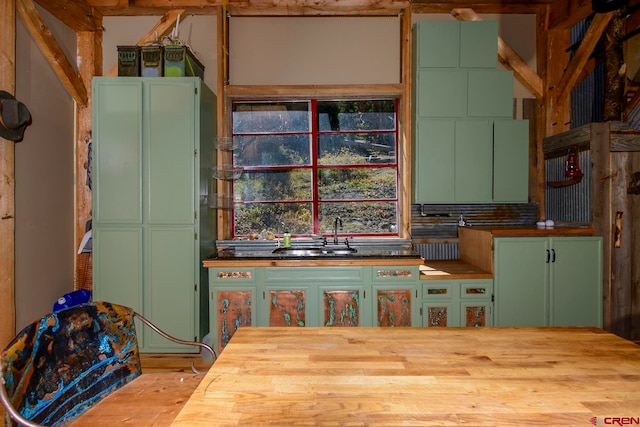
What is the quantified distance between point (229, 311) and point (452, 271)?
6.40ft

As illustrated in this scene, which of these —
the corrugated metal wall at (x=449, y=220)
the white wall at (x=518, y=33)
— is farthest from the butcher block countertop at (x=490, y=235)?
the white wall at (x=518, y=33)

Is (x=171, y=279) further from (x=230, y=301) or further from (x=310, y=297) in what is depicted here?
(x=310, y=297)

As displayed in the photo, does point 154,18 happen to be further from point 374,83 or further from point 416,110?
point 416,110

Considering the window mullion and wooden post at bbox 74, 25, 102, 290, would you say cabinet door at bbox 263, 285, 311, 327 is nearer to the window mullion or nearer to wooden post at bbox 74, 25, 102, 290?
the window mullion

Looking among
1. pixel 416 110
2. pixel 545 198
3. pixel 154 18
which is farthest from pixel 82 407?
pixel 545 198

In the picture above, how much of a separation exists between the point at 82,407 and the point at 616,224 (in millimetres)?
4095

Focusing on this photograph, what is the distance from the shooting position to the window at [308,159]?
13.7 feet

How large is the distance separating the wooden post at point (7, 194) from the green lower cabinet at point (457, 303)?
3254 mm

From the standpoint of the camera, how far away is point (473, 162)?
12.3 ft

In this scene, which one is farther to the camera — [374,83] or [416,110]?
[374,83]

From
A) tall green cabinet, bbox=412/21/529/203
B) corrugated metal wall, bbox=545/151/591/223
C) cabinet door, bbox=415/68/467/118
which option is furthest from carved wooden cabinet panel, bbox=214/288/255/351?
corrugated metal wall, bbox=545/151/591/223

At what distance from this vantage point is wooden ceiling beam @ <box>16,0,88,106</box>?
10.7ft

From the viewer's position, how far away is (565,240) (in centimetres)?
336

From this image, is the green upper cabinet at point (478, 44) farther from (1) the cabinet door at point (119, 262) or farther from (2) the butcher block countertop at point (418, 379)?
(1) the cabinet door at point (119, 262)
